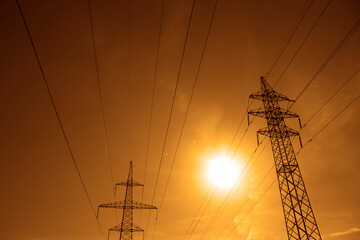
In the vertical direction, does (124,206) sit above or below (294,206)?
above

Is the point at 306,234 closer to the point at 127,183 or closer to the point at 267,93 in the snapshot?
the point at 267,93

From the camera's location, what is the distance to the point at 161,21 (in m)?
12.0

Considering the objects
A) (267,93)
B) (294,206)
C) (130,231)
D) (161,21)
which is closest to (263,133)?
(267,93)

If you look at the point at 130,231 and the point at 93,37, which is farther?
the point at 130,231

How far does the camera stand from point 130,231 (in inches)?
950

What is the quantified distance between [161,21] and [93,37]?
3.35 m

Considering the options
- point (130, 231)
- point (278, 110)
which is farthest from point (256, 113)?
point (130, 231)

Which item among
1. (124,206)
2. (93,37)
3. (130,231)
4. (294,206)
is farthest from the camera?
(124,206)

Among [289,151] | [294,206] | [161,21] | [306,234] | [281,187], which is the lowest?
[306,234]

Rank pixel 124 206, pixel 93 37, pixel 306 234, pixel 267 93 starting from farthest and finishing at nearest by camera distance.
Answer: pixel 124 206 < pixel 267 93 < pixel 306 234 < pixel 93 37

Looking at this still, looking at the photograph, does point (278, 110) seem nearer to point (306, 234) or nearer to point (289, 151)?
point (289, 151)

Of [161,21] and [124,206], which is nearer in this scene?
[161,21]

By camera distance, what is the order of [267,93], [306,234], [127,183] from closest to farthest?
[306,234] < [267,93] < [127,183]

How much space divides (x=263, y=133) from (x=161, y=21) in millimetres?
10412
